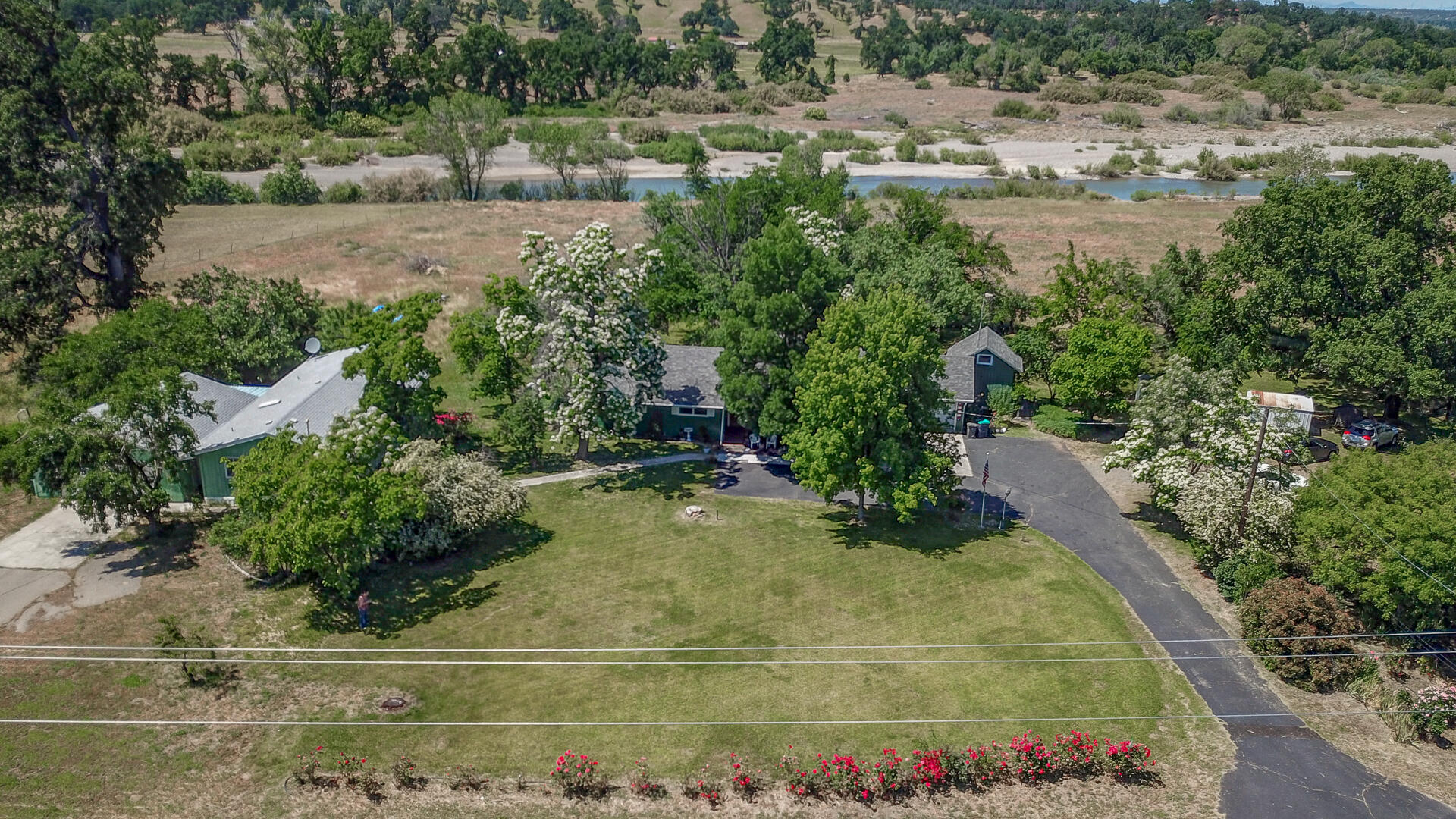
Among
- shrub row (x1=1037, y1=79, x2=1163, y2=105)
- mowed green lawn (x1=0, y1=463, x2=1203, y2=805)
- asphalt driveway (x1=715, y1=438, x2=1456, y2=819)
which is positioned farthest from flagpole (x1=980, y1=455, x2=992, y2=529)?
shrub row (x1=1037, y1=79, x2=1163, y2=105)

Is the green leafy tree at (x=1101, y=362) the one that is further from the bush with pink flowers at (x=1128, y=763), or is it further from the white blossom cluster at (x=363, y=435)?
the white blossom cluster at (x=363, y=435)

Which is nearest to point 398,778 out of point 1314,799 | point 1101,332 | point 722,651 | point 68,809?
point 68,809

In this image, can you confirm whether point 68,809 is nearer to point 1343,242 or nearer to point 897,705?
point 897,705

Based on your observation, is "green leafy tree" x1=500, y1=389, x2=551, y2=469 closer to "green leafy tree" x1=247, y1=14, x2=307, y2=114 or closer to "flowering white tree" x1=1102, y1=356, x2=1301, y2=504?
"flowering white tree" x1=1102, y1=356, x2=1301, y2=504

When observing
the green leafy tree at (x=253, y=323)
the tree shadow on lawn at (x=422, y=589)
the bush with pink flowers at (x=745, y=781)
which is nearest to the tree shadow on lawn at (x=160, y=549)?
the tree shadow on lawn at (x=422, y=589)

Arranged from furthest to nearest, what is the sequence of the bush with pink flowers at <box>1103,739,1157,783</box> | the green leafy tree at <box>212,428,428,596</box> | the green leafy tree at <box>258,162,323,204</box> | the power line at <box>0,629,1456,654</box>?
the green leafy tree at <box>258,162,323,204</box> → the green leafy tree at <box>212,428,428,596</box> → the power line at <box>0,629,1456,654</box> → the bush with pink flowers at <box>1103,739,1157,783</box>

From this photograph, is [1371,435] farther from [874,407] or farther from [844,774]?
[844,774]
